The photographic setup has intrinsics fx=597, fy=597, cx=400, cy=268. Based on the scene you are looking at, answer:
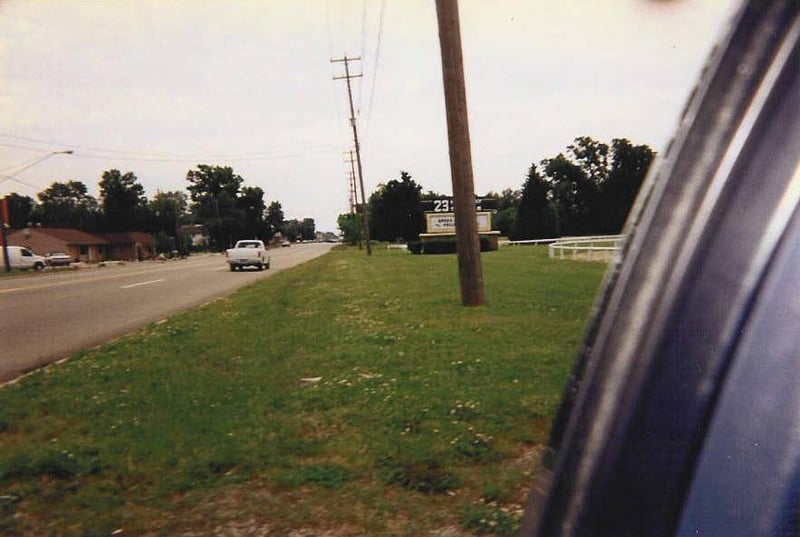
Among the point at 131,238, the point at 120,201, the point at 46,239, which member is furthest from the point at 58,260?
the point at 120,201

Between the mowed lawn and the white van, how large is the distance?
3725cm

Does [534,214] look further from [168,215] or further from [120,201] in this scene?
[120,201]

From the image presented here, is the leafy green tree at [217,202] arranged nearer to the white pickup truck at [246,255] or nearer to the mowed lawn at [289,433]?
the white pickup truck at [246,255]

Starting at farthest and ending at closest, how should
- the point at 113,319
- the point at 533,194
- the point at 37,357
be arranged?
the point at 533,194
the point at 113,319
the point at 37,357

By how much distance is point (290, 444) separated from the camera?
13.3 ft

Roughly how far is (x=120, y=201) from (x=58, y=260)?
115 feet

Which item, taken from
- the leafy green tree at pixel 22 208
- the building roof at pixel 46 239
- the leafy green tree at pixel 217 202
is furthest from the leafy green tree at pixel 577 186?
the building roof at pixel 46 239

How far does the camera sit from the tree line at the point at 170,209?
1488 cm

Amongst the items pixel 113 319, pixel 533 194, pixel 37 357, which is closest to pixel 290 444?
pixel 37 357

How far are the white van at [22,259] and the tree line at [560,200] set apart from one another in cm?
2971

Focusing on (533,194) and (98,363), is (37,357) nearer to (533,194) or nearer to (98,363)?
(98,363)

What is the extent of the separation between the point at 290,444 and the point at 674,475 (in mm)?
3545

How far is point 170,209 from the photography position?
76.0 ft

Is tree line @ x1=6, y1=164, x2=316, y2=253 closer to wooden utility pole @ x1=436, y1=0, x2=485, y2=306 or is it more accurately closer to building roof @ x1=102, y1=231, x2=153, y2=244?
building roof @ x1=102, y1=231, x2=153, y2=244
